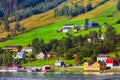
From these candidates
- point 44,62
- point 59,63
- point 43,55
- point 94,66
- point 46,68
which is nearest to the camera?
point 94,66

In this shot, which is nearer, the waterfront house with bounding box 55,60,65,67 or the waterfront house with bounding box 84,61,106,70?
the waterfront house with bounding box 84,61,106,70

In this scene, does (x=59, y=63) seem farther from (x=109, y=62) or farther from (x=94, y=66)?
(x=109, y=62)

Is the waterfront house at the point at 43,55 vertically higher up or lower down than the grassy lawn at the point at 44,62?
higher up

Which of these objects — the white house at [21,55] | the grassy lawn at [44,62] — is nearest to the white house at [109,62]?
the grassy lawn at [44,62]

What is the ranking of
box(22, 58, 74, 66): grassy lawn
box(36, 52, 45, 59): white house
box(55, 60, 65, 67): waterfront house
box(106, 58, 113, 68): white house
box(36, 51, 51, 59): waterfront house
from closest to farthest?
1. box(106, 58, 113, 68): white house
2. box(55, 60, 65, 67): waterfront house
3. box(22, 58, 74, 66): grassy lawn
4. box(36, 52, 45, 59): white house
5. box(36, 51, 51, 59): waterfront house

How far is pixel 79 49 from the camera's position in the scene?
590 feet

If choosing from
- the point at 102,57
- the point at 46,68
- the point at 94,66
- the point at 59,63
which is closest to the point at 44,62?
the point at 59,63

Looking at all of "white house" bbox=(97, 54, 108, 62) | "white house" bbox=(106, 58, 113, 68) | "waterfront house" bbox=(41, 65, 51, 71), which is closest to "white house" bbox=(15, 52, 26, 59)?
"waterfront house" bbox=(41, 65, 51, 71)

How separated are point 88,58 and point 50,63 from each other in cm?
1531

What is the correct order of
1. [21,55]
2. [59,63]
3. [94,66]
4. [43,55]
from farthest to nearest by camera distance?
[21,55], [43,55], [59,63], [94,66]

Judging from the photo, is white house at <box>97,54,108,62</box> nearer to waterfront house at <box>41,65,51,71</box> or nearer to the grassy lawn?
the grassy lawn

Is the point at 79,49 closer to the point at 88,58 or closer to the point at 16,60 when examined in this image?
the point at 88,58

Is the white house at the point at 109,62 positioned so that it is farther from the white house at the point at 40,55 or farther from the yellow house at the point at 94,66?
the white house at the point at 40,55

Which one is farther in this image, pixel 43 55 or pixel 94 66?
pixel 43 55
